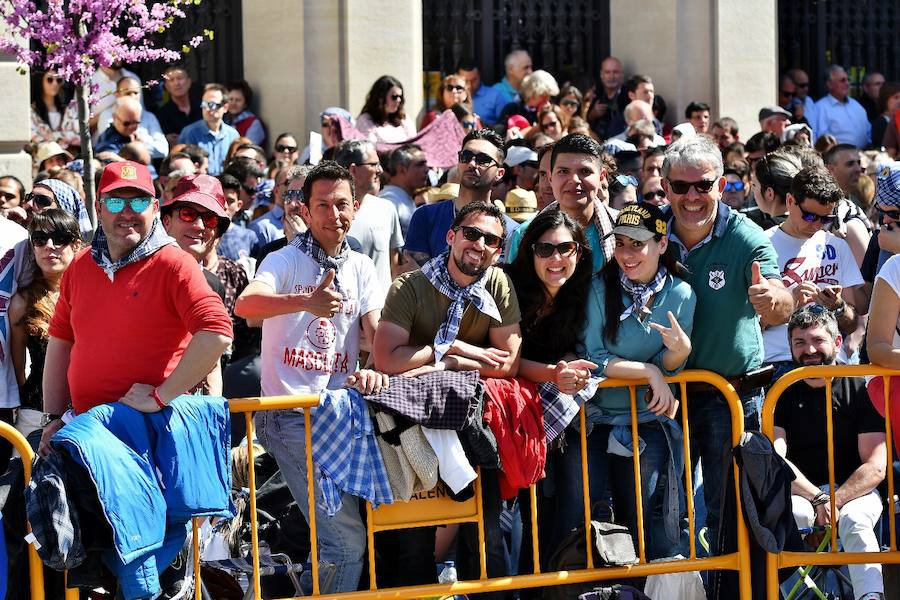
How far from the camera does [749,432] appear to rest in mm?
6559

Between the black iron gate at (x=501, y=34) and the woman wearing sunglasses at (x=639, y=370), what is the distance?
9410 millimetres

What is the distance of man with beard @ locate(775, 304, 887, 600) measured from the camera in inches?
284

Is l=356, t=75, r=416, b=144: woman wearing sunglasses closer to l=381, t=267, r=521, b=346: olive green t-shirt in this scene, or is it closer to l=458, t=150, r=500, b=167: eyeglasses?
l=458, t=150, r=500, b=167: eyeglasses

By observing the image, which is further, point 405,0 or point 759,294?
point 405,0

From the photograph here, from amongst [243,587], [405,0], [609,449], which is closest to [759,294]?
[609,449]

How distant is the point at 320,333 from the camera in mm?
6699

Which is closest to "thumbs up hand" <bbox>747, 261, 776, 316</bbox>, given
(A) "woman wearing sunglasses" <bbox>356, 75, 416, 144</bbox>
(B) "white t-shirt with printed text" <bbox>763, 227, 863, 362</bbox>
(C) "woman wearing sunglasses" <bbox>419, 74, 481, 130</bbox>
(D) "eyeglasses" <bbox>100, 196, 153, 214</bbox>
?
(B) "white t-shirt with printed text" <bbox>763, 227, 863, 362</bbox>

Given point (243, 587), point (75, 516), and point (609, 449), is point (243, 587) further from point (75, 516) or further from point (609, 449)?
point (609, 449)

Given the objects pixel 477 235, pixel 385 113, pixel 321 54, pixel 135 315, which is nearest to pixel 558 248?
pixel 477 235

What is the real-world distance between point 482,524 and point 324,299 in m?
1.24

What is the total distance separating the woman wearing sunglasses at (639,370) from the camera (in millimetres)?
6598

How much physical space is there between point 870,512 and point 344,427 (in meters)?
2.61

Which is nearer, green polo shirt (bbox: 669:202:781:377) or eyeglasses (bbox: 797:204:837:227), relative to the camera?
green polo shirt (bbox: 669:202:781:377)

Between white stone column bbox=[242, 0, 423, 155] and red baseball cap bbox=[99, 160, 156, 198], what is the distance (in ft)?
27.1
